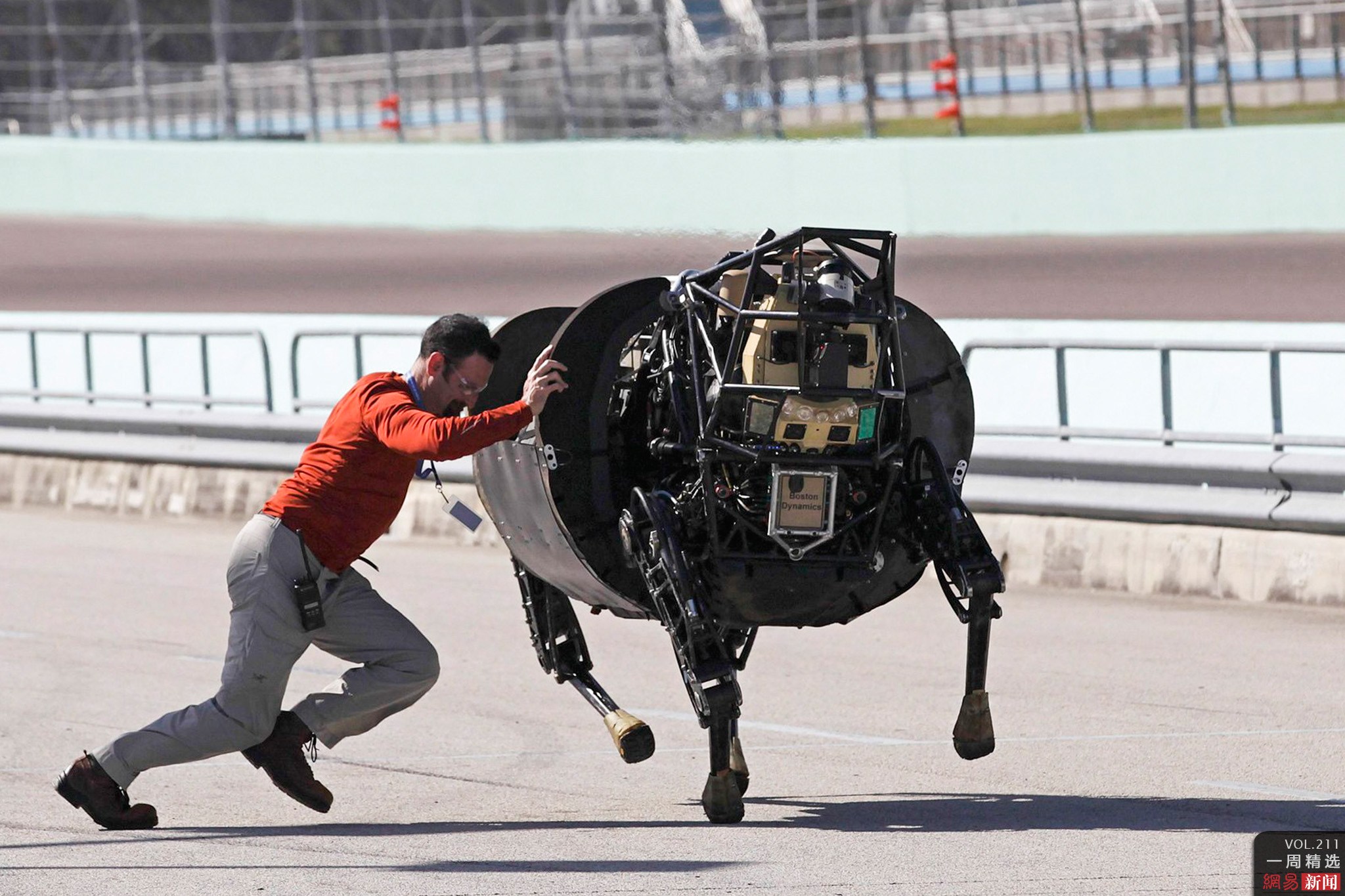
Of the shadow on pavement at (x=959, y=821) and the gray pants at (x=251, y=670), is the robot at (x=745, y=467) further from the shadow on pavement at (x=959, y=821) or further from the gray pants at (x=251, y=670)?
the gray pants at (x=251, y=670)

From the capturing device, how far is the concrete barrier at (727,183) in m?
21.6

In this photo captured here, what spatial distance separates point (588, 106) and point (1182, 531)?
18098 mm

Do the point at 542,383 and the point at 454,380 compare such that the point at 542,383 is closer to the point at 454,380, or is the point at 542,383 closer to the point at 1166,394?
the point at 454,380

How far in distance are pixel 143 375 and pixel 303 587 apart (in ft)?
34.7

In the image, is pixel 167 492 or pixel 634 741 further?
pixel 167 492

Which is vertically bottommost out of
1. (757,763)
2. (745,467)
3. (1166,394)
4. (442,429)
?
(757,763)

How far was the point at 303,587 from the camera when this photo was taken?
732cm

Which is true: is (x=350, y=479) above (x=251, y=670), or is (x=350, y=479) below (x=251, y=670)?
above

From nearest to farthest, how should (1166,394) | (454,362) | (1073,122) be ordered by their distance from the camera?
1. (454,362)
2. (1166,394)
3. (1073,122)

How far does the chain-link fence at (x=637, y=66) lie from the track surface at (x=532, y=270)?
173 cm

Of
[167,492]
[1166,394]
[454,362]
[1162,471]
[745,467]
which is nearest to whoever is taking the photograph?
[745,467]

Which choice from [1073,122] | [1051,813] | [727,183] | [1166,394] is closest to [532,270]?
[727,183]

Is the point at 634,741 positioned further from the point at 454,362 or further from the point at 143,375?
the point at 143,375

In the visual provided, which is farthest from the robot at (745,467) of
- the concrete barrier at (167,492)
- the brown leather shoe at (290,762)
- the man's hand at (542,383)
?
the concrete barrier at (167,492)
